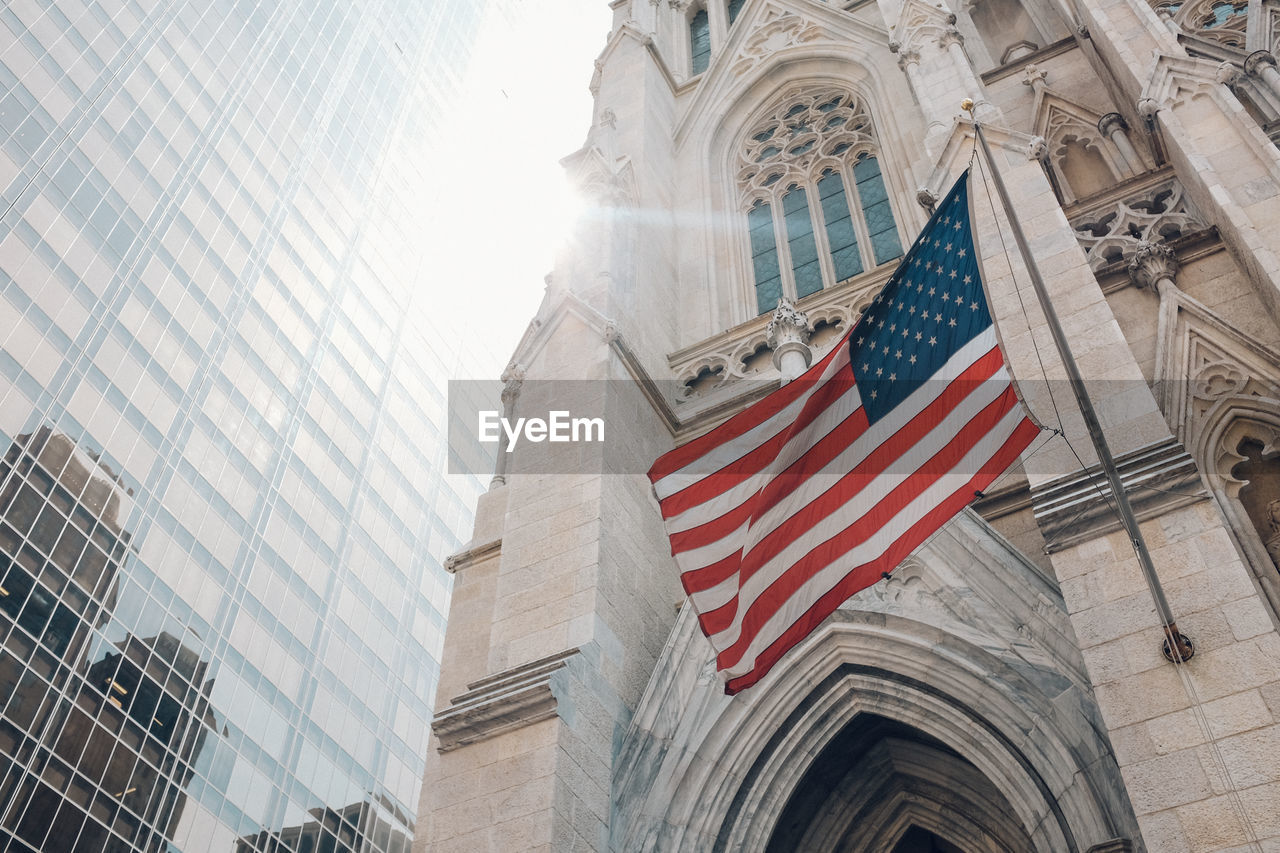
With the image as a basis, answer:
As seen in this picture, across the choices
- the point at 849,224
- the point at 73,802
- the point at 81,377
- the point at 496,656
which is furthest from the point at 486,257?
the point at 496,656

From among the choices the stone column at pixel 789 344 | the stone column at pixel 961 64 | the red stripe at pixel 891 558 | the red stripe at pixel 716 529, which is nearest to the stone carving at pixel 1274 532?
the red stripe at pixel 891 558

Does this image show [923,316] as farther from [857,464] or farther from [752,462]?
[752,462]

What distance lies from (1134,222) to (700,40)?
1464 centimetres

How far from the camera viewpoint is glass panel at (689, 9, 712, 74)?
2466 cm

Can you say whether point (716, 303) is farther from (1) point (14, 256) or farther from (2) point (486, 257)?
(2) point (486, 257)

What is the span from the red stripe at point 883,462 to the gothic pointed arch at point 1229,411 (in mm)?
2632

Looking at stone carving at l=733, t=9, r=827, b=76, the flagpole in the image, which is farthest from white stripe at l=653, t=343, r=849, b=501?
stone carving at l=733, t=9, r=827, b=76

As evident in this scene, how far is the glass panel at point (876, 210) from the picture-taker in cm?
1750

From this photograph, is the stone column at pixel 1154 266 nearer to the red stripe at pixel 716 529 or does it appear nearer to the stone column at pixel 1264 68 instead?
the stone column at pixel 1264 68

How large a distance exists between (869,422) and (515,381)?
255 inches

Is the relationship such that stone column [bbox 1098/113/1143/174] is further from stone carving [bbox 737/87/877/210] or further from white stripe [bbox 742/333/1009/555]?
white stripe [bbox 742/333/1009/555]

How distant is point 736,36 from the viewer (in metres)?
23.0

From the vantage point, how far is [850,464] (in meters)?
9.11

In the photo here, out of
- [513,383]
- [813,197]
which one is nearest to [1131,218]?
[813,197]
